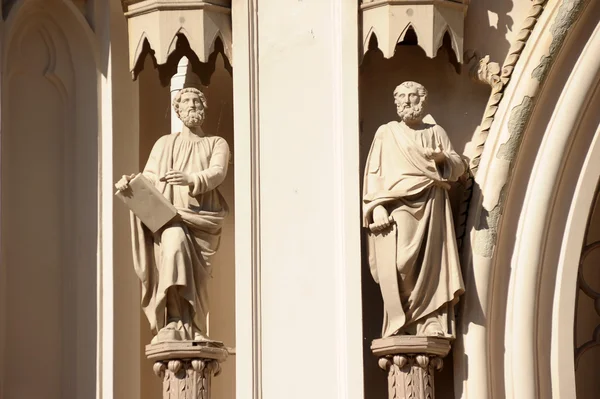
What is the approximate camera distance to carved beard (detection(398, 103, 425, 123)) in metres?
11.3

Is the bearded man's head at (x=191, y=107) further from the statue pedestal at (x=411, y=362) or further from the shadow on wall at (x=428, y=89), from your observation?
the statue pedestal at (x=411, y=362)

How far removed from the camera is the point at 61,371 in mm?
11516

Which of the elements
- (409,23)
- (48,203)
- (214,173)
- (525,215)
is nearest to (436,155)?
(525,215)

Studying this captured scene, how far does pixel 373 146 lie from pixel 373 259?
545 mm

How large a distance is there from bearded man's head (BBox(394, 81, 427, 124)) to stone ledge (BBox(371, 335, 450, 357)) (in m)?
1.06

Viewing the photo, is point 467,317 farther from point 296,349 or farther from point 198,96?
point 198,96

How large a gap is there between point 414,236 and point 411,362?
1.91 feet

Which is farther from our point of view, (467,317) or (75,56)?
(75,56)

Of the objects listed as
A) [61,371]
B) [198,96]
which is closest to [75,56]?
[198,96]

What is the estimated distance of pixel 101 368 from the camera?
1145 centimetres

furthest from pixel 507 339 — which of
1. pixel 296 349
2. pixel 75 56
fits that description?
pixel 75 56

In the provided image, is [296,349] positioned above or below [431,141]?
Result: below

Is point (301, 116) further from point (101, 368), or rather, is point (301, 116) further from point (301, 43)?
point (101, 368)

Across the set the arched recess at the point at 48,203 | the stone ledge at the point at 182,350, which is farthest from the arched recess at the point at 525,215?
the arched recess at the point at 48,203
